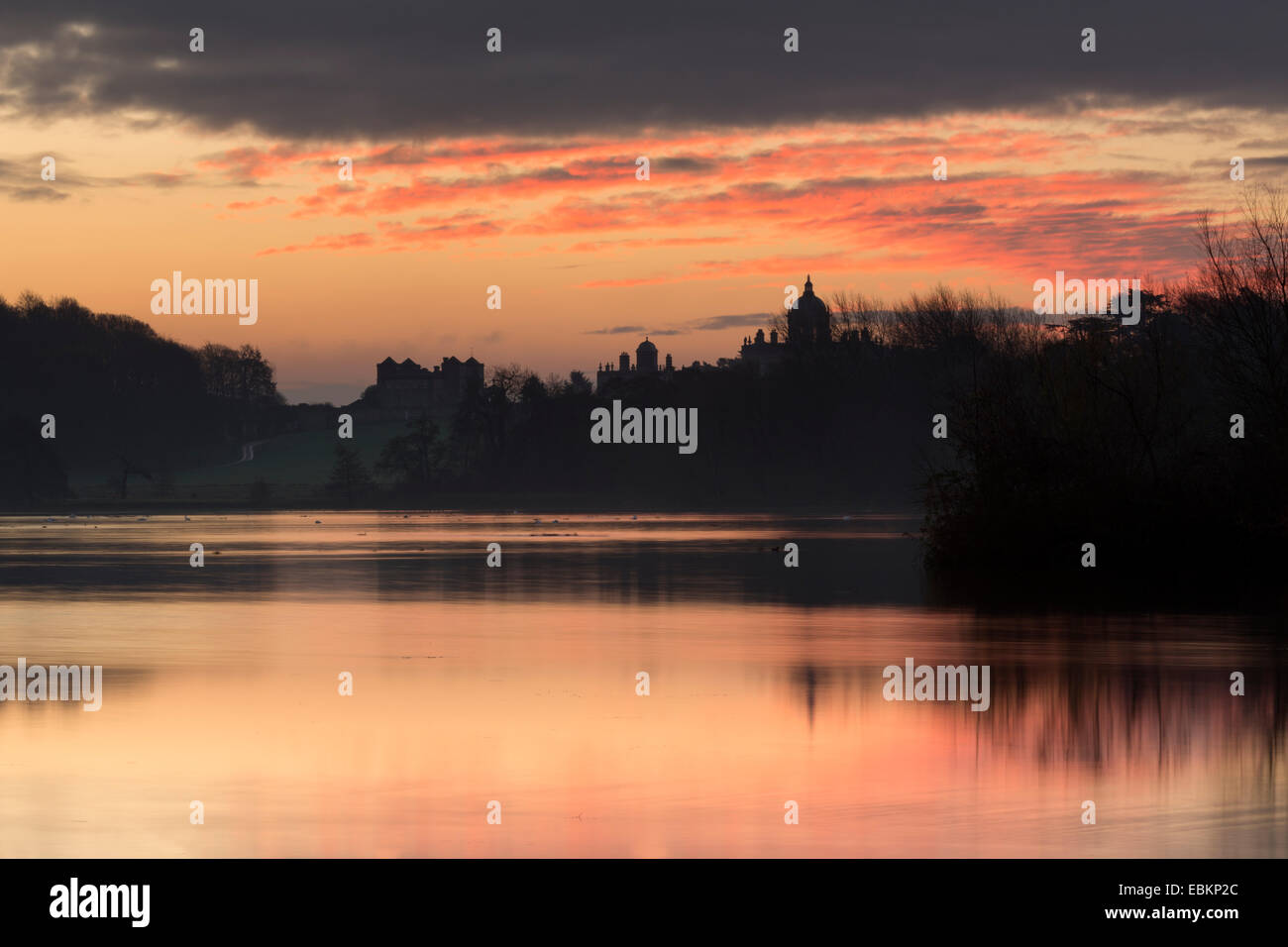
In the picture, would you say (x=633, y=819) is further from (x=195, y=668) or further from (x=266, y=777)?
(x=195, y=668)

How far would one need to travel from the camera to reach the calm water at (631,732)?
427 inches

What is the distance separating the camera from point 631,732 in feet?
49.1

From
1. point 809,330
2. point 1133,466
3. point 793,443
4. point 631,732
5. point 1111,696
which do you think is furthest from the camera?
point 809,330

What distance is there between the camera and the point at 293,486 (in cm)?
15988

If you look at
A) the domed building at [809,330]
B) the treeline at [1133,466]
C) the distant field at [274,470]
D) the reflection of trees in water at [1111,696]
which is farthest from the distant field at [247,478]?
the reflection of trees in water at [1111,696]

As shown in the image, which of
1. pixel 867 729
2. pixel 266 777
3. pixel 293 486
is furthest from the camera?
pixel 293 486

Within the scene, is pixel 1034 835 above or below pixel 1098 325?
below

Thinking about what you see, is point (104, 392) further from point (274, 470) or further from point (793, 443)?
point (793, 443)

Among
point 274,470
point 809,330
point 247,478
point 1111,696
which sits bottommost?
point 1111,696

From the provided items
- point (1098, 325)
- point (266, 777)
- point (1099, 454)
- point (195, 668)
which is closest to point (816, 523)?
point (1098, 325)

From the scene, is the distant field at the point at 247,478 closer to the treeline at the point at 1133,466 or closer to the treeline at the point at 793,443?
the treeline at the point at 793,443

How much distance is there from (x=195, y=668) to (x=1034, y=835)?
12.0 metres

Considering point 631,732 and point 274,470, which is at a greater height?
point 274,470

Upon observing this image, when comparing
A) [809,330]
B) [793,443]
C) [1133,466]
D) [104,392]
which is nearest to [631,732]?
[1133,466]
